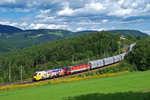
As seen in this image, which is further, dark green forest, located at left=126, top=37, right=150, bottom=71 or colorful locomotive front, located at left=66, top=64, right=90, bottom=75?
dark green forest, located at left=126, top=37, right=150, bottom=71

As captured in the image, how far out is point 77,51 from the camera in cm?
15400

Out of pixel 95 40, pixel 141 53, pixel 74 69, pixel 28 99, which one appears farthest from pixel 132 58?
pixel 95 40

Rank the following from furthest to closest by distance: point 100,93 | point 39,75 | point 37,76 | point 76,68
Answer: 1. point 76,68
2. point 39,75
3. point 37,76
4. point 100,93

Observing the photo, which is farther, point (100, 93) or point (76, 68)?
point (76, 68)

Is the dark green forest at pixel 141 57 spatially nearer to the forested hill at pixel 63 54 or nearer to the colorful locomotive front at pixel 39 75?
the colorful locomotive front at pixel 39 75

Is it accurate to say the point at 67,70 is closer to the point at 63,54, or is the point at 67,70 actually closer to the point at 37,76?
the point at 37,76

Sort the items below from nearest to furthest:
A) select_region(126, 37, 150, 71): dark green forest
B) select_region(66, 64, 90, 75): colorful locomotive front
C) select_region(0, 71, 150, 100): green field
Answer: select_region(0, 71, 150, 100): green field, select_region(66, 64, 90, 75): colorful locomotive front, select_region(126, 37, 150, 71): dark green forest

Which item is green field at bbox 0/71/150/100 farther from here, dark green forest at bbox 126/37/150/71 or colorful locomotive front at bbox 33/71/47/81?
dark green forest at bbox 126/37/150/71

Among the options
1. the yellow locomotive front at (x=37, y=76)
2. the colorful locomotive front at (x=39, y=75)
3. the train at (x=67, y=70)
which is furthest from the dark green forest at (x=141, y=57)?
the yellow locomotive front at (x=37, y=76)

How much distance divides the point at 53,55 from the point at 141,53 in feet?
258

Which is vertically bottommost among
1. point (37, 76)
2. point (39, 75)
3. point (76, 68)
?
point (37, 76)

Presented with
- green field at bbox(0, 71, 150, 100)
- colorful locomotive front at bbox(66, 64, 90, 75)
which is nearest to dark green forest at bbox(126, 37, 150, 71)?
colorful locomotive front at bbox(66, 64, 90, 75)

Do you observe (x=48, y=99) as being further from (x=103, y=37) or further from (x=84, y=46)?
(x=103, y=37)

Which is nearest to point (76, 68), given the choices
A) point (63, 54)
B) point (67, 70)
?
point (67, 70)
